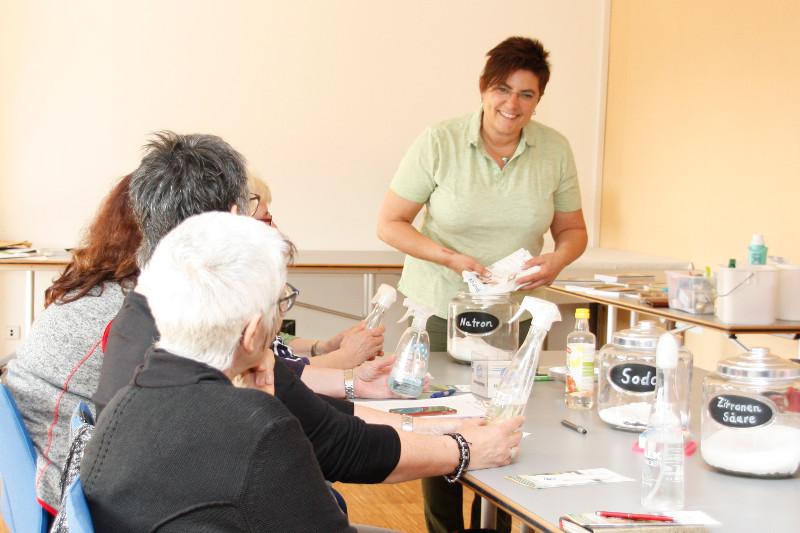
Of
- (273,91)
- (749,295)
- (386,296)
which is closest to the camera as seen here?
(386,296)

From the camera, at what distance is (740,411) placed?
1340mm

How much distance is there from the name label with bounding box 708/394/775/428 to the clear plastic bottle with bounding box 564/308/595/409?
17.2 inches

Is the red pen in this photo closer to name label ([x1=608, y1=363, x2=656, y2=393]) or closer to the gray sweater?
name label ([x1=608, y1=363, x2=656, y2=393])

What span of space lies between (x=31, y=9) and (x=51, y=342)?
3.98 metres

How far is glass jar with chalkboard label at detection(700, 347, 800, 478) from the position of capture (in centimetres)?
133

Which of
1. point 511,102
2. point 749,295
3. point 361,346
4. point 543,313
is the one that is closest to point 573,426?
point 543,313

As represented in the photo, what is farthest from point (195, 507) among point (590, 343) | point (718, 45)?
point (718, 45)

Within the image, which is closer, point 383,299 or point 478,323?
point 383,299

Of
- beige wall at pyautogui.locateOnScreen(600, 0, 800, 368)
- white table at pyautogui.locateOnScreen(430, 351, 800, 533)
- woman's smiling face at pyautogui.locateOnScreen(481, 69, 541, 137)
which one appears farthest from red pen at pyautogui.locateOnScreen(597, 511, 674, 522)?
beige wall at pyautogui.locateOnScreen(600, 0, 800, 368)

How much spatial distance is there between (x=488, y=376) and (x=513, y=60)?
1.16 meters

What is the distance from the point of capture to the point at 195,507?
93cm

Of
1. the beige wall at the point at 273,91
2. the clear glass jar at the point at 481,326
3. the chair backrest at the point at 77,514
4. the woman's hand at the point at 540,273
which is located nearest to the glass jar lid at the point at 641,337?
the clear glass jar at the point at 481,326

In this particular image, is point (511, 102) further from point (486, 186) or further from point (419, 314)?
point (419, 314)

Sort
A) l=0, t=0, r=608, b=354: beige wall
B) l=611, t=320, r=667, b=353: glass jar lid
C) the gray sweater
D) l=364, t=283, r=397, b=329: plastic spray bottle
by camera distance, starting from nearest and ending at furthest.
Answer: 1. the gray sweater
2. l=611, t=320, r=667, b=353: glass jar lid
3. l=364, t=283, r=397, b=329: plastic spray bottle
4. l=0, t=0, r=608, b=354: beige wall
